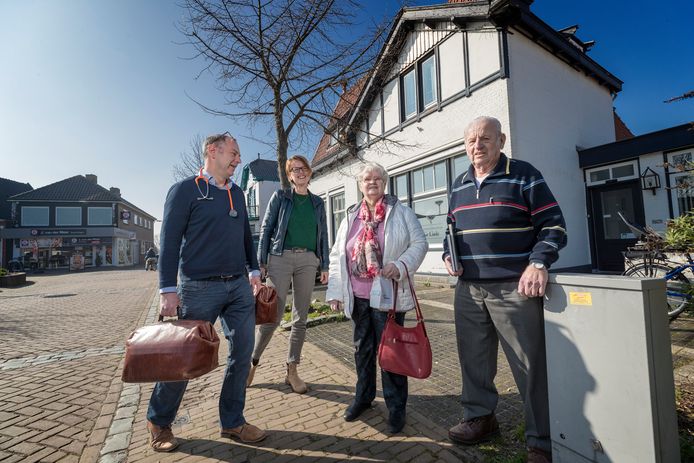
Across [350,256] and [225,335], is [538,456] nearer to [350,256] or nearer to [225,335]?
[350,256]

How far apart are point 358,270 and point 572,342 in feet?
4.41

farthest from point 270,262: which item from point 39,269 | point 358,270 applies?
point 39,269

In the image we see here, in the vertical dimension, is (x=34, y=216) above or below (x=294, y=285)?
above

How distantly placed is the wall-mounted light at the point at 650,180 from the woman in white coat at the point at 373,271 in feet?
26.1

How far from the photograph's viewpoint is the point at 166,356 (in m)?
1.91

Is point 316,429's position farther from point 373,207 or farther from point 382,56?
point 382,56

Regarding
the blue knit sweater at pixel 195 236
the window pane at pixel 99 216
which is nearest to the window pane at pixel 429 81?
the blue knit sweater at pixel 195 236

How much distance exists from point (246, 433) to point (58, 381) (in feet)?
9.23

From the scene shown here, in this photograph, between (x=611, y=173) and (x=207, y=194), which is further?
(x=611, y=173)

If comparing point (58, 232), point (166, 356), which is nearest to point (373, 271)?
point (166, 356)

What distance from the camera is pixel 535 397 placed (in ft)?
6.45

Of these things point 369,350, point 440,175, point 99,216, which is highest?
point 99,216

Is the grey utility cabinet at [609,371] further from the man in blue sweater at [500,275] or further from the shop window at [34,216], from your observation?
the shop window at [34,216]

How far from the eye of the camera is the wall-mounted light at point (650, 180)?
7439mm
